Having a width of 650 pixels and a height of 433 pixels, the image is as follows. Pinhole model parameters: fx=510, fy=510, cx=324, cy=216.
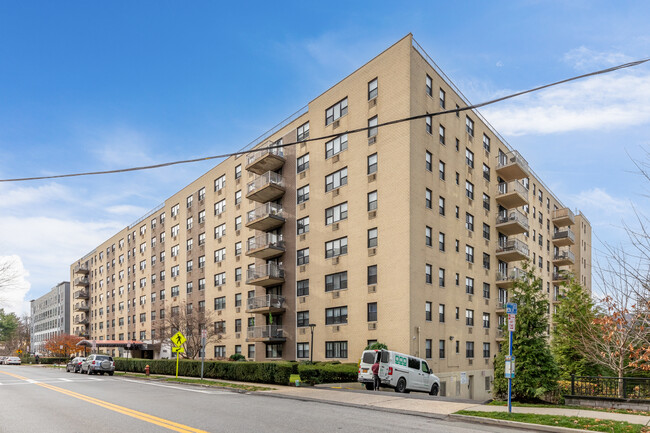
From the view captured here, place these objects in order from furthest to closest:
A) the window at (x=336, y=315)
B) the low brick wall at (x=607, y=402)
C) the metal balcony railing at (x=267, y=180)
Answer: the metal balcony railing at (x=267, y=180), the window at (x=336, y=315), the low brick wall at (x=607, y=402)

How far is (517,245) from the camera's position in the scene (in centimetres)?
4128

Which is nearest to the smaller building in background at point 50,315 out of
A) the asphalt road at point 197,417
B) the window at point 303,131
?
the window at point 303,131

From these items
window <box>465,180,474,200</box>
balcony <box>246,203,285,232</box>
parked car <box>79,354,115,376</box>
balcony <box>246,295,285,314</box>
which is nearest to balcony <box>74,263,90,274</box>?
parked car <box>79,354,115,376</box>

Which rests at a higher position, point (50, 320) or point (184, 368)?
point (184, 368)

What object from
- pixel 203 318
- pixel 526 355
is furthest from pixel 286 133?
pixel 526 355

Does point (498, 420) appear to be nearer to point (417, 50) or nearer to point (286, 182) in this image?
point (417, 50)

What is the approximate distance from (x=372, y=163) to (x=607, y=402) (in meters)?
20.6

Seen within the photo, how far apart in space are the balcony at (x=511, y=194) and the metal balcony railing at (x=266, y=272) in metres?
19.2

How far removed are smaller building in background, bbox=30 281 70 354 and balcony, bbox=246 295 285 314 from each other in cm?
8180

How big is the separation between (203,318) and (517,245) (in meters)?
28.2

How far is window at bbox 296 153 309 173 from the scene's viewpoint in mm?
39281

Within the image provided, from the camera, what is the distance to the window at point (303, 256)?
125 ft

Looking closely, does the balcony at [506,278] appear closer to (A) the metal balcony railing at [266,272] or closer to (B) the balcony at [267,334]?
(A) the metal balcony railing at [266,272]

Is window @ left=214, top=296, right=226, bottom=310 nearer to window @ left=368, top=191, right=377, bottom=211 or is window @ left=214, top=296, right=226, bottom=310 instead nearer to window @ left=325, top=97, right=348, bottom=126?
window @ left=325, top=97, right=348, bottom=126
